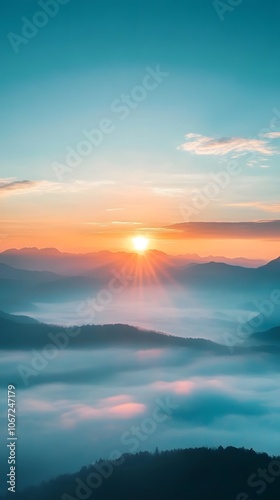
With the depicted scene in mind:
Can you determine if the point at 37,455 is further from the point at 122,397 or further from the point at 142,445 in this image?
the point at 122,397

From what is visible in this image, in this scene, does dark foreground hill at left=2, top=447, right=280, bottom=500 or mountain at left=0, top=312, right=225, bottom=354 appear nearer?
dark foreground hill at left=2, top=447, right=280, bottom=500

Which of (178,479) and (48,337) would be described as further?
(48,337)

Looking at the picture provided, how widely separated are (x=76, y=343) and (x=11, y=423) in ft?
559

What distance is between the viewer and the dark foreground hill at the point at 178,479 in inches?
2525

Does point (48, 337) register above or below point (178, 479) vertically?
above

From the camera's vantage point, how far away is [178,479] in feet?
216

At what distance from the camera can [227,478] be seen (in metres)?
65.8

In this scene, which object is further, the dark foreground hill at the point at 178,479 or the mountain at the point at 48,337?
the mountain at the point at 48,337

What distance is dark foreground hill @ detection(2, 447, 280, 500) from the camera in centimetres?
6412

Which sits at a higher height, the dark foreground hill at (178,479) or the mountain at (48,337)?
the mountain at (48,337)

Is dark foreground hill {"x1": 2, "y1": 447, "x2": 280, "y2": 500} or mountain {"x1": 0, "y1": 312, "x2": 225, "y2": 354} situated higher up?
mountain {"x1": 0, "y1": 312, "x2": 225, "y2": 354}

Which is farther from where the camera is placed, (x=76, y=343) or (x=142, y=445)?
(x=76, y=343)

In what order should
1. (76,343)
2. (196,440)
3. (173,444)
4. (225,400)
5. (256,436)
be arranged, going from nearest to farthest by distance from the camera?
1. (173,444)
2. (196,440)
3. (256,436)
4. (225,400)
5. (76,343)

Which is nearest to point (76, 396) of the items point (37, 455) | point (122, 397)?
point (122, 397)
